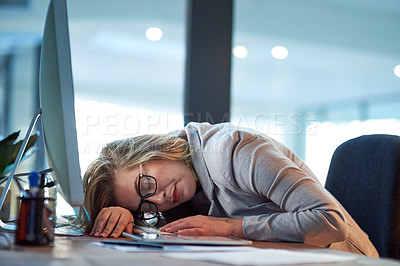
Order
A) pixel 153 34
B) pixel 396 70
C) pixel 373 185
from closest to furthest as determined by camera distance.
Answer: pixel 373 185
pixel 153 34
pixel 396 70

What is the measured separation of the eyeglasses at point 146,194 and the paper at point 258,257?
0.60 m

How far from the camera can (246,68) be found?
256cm

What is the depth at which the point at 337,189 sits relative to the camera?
5.55 ft

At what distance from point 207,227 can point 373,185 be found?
643 millimetres

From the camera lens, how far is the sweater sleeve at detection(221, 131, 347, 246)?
113 cm

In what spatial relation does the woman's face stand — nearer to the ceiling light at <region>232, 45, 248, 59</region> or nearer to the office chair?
the office chair

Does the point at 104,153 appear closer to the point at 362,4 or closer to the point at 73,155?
the point at 73,155

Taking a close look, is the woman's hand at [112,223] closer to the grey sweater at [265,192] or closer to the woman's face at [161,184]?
the woman's face at [161,184]

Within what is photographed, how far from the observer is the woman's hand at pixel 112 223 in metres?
1.22

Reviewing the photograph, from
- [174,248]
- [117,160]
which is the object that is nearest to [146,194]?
[117,160]

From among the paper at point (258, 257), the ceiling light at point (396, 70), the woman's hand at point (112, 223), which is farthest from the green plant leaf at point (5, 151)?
the ceiling light at point (396, 70)

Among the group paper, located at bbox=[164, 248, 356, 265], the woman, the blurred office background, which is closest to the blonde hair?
the woman

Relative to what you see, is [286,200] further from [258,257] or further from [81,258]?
[81,258]

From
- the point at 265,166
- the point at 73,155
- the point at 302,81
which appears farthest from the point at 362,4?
the point at 73,155
